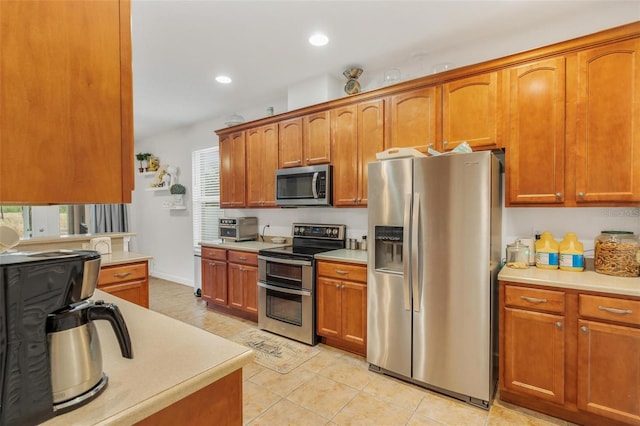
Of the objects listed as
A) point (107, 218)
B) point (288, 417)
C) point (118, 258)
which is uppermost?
point (107, 218)

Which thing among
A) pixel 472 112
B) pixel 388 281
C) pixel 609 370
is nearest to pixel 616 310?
pixel 609 370

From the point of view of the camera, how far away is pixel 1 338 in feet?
2.13

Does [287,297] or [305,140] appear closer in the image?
[287,297]

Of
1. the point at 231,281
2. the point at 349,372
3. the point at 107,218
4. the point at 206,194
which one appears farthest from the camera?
the point at 107,218

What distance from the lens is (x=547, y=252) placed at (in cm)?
233

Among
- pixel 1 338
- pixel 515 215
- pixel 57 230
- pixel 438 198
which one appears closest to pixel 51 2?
pixel 1 338

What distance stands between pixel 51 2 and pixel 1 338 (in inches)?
28.1

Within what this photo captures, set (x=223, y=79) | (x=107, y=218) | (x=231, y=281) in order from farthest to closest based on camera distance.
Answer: (x=107, y=218), (x=231, y=281), (x=223, y=79)

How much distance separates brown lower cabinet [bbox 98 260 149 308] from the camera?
2678 mm

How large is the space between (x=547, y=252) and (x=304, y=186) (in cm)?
226

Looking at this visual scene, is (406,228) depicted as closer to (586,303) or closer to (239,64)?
(586,303)

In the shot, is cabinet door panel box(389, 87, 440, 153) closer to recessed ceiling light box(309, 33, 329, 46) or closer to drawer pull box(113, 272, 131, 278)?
recessed ceiling light box(309, 33, 329, 46)

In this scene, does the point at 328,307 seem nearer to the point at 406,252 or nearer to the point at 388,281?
the point at 388,281

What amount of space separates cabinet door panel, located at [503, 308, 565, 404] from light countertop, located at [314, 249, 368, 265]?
1.18 metres
